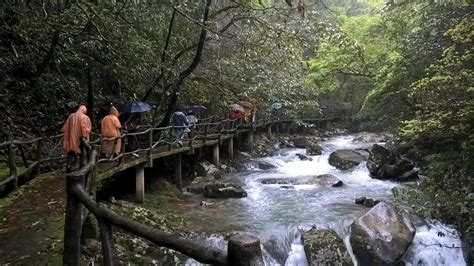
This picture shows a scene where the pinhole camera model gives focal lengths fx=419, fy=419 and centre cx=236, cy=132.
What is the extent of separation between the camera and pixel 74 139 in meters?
7.98

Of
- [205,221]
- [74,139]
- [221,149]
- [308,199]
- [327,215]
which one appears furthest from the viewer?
[221,149]

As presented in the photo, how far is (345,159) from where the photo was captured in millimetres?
18719

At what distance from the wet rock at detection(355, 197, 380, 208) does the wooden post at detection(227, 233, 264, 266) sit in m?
10.4

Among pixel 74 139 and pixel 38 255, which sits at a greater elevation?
pixel 74 139

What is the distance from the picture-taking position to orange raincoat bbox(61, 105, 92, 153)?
7.91 m

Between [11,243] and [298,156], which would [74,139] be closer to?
[11,243]

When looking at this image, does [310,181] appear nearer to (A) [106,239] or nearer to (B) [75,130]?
(B) [75,130]

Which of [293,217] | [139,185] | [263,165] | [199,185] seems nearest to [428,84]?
[293,217]

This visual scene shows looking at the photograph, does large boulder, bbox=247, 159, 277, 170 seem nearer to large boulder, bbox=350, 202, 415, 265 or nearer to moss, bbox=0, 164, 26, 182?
large boulder, bbox=350, 202, 415, 265

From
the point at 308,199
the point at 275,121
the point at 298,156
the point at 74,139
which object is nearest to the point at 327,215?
the point at 308,199

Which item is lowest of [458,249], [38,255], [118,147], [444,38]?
[458,249]

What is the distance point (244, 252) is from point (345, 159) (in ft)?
58.2

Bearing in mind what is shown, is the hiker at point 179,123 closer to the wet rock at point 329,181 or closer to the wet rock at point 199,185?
the wet rock at point 199,185

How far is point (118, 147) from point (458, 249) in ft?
25.9
